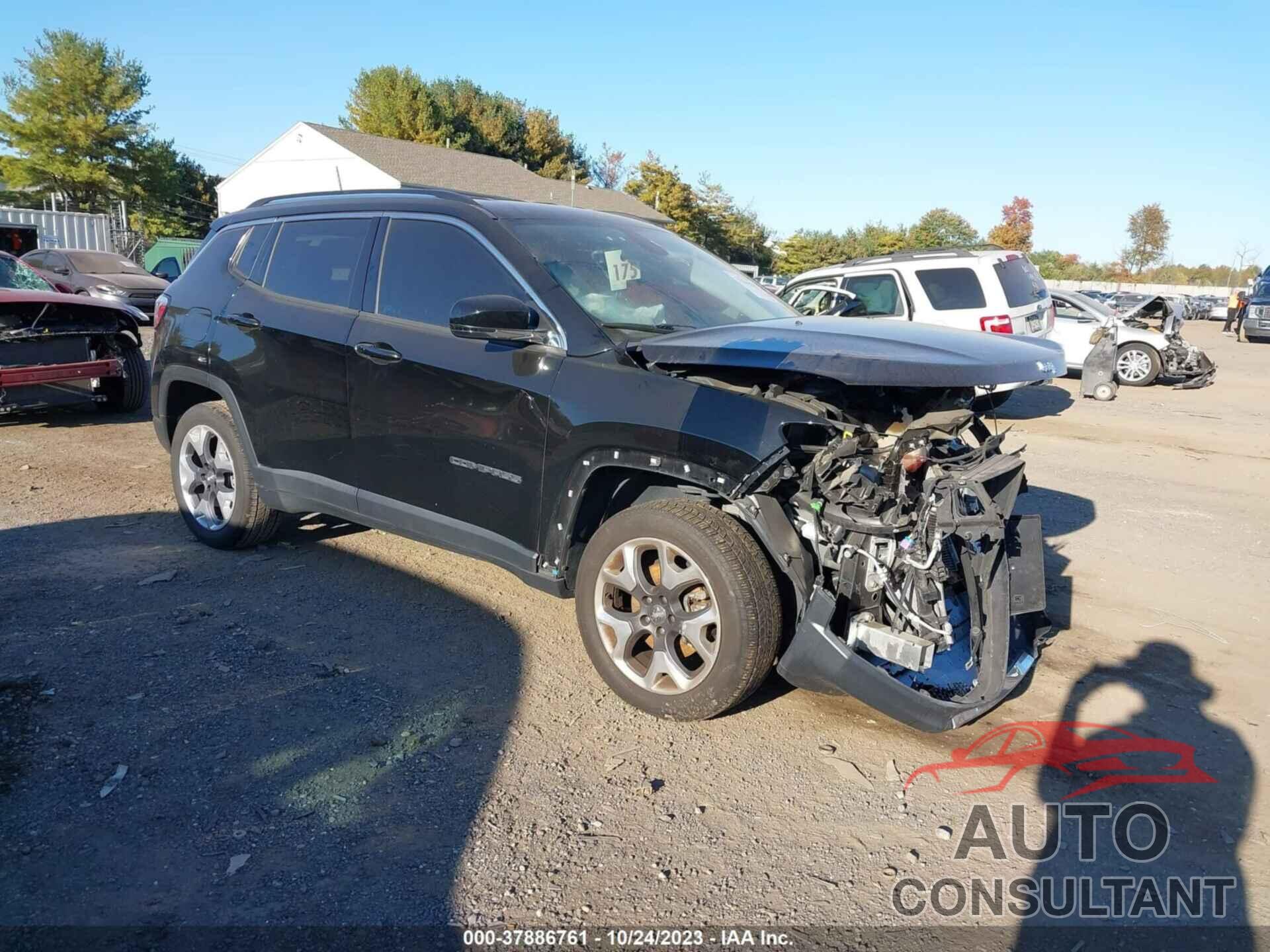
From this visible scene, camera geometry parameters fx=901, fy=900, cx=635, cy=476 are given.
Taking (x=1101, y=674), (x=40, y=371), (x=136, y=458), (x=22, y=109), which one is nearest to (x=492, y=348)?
(x=1101, y=674)

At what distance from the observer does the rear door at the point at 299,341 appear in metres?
4.58

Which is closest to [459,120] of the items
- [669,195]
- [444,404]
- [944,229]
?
[669,195]

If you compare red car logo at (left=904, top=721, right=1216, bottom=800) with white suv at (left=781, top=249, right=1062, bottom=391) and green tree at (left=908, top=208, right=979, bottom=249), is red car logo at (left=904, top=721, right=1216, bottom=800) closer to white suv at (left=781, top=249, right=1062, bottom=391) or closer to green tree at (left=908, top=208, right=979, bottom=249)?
white suv at (left=781, top=249, right=1062, bottom=391)

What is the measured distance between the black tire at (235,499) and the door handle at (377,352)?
1.20 metres

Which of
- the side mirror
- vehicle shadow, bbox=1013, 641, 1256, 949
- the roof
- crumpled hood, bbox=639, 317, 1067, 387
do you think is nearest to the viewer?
vehicle shadow, bbox=1013, 641, 1256, 949

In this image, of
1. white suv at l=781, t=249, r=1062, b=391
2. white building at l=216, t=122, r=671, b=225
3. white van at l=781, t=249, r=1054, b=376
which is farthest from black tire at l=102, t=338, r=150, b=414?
white building at l=216, t=122, r=671, b=225

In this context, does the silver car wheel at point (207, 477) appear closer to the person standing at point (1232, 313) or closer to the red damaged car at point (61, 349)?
the red damaged car at point (61, 349)

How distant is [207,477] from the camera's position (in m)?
5.45

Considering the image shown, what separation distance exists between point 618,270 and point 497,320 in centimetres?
83

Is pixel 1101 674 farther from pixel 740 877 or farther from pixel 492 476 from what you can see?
pixel 492 476

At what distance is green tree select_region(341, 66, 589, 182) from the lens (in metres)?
56.9

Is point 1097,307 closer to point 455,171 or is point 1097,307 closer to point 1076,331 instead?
point 1076,331

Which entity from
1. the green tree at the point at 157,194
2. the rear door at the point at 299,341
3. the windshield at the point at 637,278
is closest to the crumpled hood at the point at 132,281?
the rear door at the point at 299,341

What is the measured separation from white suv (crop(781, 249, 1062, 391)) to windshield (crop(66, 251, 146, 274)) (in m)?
16.1
